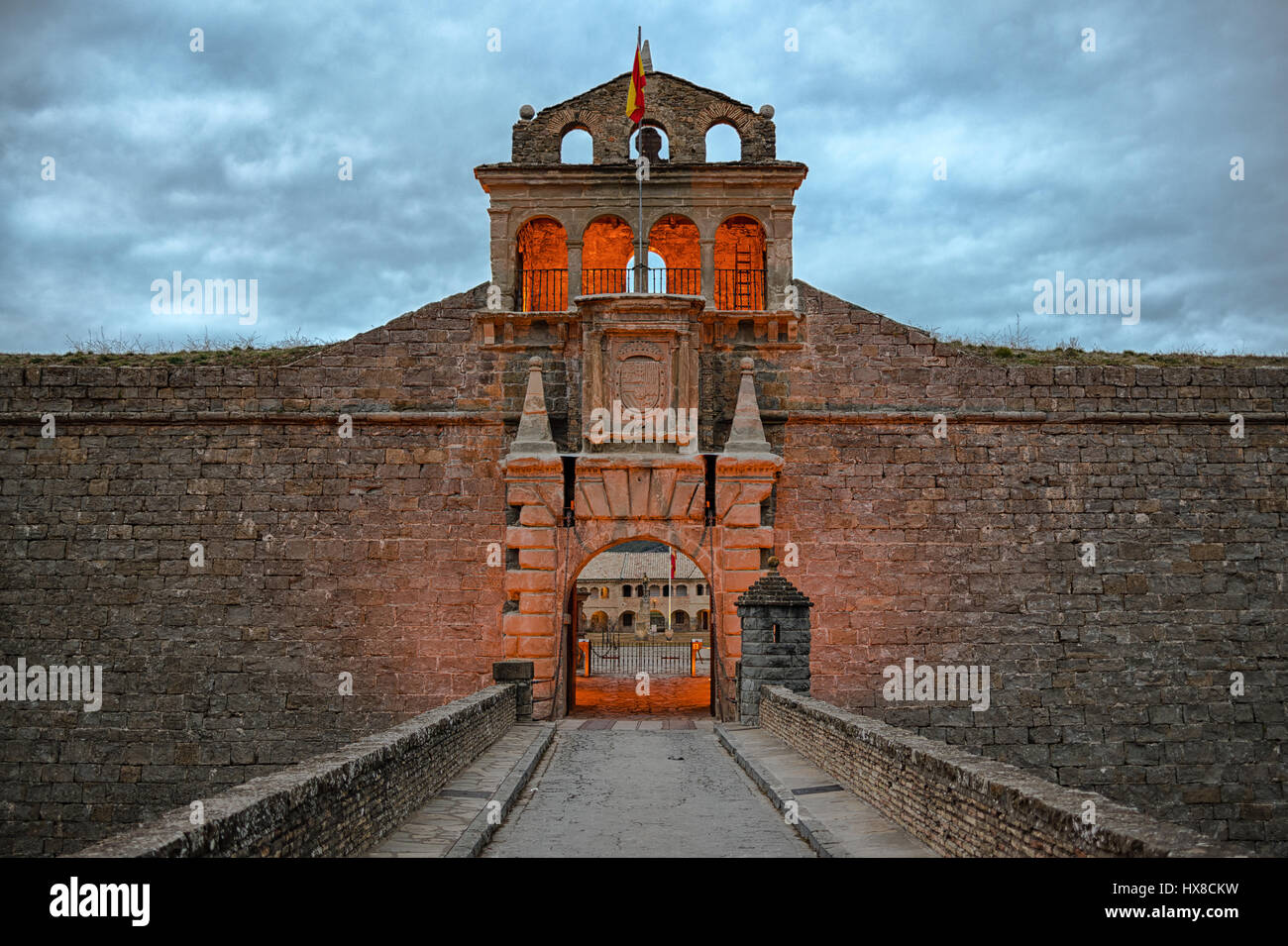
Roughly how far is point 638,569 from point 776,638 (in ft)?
85.9

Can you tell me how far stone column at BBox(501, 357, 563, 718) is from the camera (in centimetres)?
1370

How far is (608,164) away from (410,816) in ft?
35.0

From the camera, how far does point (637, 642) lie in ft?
110

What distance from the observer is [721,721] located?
529 inches

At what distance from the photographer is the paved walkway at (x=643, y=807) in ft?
22.0

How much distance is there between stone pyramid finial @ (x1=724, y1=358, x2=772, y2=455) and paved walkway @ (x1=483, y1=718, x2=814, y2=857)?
4.26m

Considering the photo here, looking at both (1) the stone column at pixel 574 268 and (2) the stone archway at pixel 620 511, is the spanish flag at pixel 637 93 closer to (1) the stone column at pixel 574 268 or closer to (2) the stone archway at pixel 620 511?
(1) the stone column at pixel 574 268

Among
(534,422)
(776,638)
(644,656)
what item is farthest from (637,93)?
(644,656)

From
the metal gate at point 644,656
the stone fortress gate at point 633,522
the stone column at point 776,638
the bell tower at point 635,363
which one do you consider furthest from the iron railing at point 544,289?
the metal gate at point 644,656

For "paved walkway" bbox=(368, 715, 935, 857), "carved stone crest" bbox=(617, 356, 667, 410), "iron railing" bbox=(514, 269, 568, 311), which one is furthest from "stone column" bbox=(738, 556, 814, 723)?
"iron railing" bbox=(514, 269, 568, 311)

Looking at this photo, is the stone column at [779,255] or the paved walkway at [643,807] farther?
the stone column at [779,255]

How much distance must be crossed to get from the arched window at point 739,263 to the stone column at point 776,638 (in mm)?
5551
